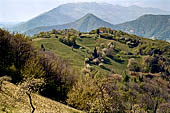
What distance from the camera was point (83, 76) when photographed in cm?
8225

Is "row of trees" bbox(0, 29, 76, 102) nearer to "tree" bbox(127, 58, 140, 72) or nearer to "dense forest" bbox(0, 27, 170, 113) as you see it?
"dense forest" bbox(0, 27, 170, 113)

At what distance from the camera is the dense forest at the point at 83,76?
43241 mm

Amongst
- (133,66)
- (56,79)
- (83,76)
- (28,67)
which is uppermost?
(28,67)

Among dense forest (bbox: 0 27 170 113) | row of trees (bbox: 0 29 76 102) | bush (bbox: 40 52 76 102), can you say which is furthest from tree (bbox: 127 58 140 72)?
row of trees (bbox: 0 29 76 102)

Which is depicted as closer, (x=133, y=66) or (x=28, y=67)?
(x=28, y=67)

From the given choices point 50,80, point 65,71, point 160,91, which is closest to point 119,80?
point 160,91

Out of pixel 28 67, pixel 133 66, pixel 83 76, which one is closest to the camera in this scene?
pixel 28 67

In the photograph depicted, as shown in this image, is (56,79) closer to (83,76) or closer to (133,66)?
(83,76)

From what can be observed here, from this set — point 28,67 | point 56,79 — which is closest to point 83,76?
point 56,79

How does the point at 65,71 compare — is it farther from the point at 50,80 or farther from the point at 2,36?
the point at 2,36

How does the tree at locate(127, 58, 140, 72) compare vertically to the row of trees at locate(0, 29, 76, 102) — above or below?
below

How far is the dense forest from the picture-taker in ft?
142

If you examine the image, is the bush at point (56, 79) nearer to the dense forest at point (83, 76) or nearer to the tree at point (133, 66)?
the dense forest at point (83, 76)

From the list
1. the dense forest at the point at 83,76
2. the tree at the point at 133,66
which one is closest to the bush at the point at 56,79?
the dense forest at the point at 83,76
